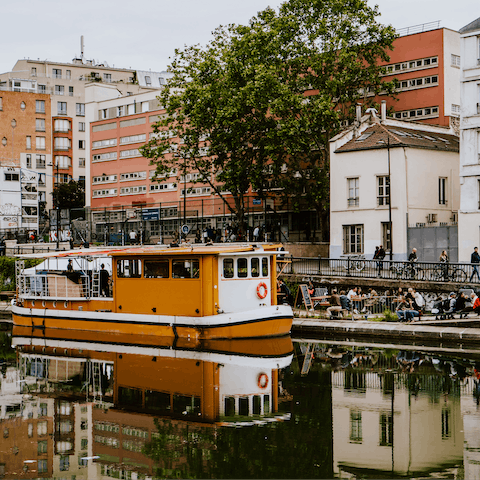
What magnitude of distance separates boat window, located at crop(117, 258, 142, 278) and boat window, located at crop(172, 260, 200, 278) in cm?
191

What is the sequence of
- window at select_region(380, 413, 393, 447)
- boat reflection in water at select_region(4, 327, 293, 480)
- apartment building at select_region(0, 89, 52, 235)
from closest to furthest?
1. boat reflection in water at select_region(4, 327, 293, 480)
2. window at select_region(380, 413, 393, 447)
3. apartment building at select_region(0, 89, 52, 235)

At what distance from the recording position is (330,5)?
152 feet

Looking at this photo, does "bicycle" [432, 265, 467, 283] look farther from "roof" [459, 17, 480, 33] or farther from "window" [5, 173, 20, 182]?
"window" [5, 173, 20, 182]

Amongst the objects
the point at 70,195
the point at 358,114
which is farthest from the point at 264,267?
the point at 70,195

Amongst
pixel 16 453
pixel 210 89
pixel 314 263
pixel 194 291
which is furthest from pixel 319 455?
pixel 210 89

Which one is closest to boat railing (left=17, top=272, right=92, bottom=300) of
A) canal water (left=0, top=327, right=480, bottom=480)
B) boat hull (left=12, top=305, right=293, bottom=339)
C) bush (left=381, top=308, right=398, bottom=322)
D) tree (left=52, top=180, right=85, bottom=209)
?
boat hull (left=12, top=305, right=293, bottom=339)

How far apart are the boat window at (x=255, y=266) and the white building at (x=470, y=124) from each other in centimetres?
1674

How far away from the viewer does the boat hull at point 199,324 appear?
26031 millimetres

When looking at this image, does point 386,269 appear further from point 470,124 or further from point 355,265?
point 470,124

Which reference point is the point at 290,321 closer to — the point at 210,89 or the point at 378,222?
the point at 378,222

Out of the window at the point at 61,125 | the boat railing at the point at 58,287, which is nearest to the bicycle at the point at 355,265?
the boat railing at the point at 58,287

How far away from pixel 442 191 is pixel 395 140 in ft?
15.4

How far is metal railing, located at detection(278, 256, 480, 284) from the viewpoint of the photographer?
32156 millimetres

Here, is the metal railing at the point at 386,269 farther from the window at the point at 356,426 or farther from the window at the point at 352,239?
the window at the point at 356,426
